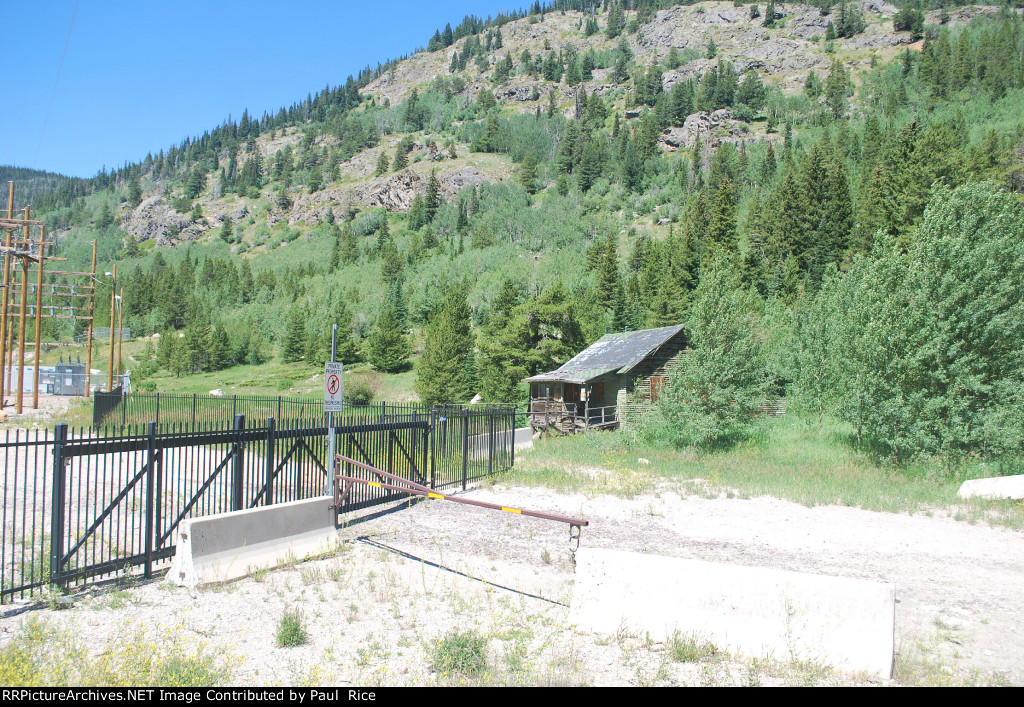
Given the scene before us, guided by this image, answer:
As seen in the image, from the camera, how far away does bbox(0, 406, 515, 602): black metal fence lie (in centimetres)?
676

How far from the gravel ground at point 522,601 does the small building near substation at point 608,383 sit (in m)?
18.8

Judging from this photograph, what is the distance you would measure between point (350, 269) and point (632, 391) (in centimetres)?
9298

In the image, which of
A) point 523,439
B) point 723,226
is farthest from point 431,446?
point 723,226

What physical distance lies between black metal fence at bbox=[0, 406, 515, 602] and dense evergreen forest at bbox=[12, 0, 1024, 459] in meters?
12.2

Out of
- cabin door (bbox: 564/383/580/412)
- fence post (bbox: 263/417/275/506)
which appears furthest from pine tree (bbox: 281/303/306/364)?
fence post (bbox: 263/417/275/506)

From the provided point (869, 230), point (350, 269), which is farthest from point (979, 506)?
point (350, 269)

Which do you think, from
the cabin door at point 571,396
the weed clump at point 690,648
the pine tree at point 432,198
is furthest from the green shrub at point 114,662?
the pine tree at point 432,198

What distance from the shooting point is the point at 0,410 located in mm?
26781

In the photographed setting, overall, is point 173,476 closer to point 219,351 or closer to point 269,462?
point 269,462

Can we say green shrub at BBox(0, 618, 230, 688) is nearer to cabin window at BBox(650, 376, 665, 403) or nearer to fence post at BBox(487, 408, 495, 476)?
fence post at BBox(487, 408, 495, 476)

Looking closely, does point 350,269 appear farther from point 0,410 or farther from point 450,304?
point 0,410

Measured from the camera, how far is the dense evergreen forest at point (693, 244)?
61.2 feet

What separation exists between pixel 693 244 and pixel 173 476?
203 ft

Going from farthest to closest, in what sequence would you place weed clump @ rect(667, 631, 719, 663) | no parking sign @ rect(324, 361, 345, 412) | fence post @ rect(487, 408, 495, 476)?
fence post @ rect(487, 408, 495, 476) → no parking sign @ rect(324, 361, 345, 412) → weed clump @ rect(667, 631, 719, 663)
